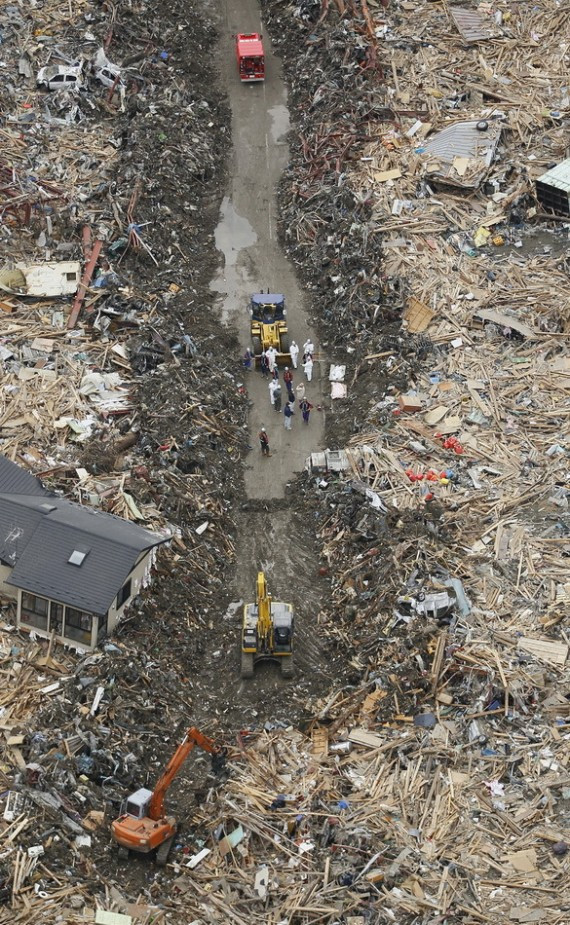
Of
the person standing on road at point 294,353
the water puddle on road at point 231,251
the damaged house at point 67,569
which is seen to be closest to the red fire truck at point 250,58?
the water puddle on road at point 231,251

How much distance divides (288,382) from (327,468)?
427cm

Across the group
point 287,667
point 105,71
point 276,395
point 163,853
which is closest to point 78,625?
point 287,667

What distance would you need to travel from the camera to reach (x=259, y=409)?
139ft

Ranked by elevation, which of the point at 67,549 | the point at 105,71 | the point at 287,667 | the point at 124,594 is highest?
the point at 105,71

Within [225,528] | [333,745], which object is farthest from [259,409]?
[333,745]

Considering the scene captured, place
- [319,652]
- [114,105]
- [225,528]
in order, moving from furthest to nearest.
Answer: [114,105]
[225,528]
[319,652]

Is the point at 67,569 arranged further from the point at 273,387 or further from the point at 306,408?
the point at 273,387

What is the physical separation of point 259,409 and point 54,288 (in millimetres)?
7033

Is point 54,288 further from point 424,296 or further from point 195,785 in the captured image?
point 195,785

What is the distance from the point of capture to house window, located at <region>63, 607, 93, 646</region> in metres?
33.0

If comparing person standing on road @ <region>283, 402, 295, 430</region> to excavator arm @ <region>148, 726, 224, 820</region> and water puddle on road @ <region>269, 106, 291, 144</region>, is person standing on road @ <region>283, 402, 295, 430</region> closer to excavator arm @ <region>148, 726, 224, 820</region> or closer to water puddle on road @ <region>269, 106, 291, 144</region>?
excavator arm @ <region>148, 726, 224, 820</region>

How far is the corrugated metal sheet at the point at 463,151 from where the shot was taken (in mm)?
47250

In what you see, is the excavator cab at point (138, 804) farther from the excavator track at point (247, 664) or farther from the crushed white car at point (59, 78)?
the crushed white car at point (59, 78)

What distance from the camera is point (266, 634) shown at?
34.5 meters
